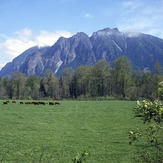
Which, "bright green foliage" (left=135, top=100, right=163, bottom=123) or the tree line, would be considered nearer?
"bright green foliage" (left=135, top=100, right=163, bottom=123)

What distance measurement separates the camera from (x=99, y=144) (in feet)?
33.7

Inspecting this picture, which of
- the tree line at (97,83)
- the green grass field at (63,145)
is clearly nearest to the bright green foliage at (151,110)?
the green grass field at (63,145)

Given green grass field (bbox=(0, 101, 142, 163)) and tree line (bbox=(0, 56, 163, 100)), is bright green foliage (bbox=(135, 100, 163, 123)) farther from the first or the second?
tree line (bbox=(0, 56, 163, 100))

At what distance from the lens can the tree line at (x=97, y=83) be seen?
6069 centimetres

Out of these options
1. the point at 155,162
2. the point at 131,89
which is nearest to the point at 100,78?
the point at 131,89

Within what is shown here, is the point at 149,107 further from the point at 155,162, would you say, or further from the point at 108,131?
the point at 108,131

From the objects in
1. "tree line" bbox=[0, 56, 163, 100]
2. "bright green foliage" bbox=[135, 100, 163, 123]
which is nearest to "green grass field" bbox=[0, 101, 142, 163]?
"bright green foliage" bbox=[135, 100, 163, 123]

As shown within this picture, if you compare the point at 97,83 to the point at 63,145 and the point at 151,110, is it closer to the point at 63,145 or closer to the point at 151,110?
the point at 63,145

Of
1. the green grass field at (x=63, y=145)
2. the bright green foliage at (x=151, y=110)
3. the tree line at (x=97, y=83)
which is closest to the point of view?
the bright green foliage at (x=151, y=110)

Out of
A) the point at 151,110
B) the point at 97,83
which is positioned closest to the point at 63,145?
the point at 151,110

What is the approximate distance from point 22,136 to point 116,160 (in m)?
7.30

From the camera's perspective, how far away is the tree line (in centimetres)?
6069

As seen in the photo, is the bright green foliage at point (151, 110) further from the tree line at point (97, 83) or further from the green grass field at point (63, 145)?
the tree line at point (97, 83)

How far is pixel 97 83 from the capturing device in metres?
69.6
